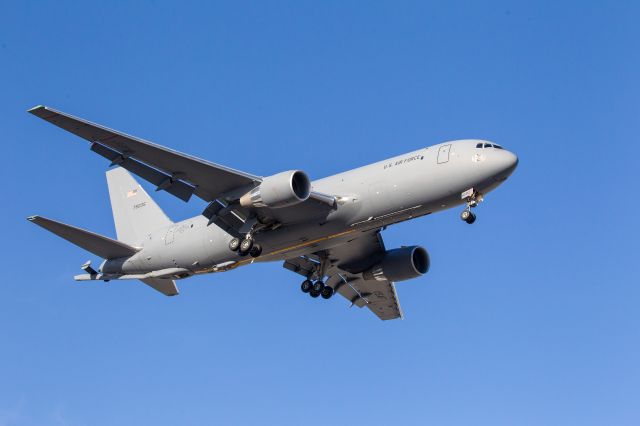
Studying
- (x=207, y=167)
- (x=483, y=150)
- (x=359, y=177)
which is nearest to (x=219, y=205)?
(x=207, y=167)

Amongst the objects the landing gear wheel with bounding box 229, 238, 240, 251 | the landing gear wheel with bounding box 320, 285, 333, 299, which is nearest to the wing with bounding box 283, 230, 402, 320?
the landing gear wheel with bounding box 320, 285, 333, 299

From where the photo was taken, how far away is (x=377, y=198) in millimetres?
39844

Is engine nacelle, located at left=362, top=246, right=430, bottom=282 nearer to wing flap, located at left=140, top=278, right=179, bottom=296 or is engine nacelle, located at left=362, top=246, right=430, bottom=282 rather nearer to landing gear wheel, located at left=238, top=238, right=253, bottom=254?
landing gear wheel, located at left=238, top=238, right=253, bottom=254

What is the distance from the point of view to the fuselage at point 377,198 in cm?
3912

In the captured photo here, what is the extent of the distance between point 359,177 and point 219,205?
19.4 ft

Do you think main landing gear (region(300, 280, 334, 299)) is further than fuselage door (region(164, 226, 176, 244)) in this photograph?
Yes

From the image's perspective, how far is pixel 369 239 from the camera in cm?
4712

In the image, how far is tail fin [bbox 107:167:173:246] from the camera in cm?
4744

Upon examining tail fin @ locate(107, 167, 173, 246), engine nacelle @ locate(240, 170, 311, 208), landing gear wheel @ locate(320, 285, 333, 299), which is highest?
tail fin @ locate(107, 167, 173, 246)

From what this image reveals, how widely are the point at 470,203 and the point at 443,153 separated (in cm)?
218

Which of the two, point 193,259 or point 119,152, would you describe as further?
point 193,259

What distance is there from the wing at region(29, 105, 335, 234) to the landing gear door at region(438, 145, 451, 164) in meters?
4.52

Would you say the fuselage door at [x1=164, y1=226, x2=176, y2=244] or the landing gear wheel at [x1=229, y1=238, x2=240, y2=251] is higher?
the fuselage door at [x1=164, y1=226, x2=176, y2=244]

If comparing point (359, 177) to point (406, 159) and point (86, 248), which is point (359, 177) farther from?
point (86, 248)
